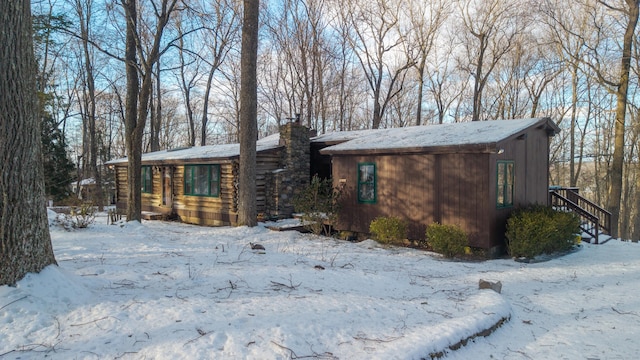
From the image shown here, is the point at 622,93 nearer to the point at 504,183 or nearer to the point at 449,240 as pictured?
the point at 504,183

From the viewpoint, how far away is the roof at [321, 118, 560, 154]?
32.8 ft

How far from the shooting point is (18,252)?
433 cm

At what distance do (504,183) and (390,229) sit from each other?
3.10m

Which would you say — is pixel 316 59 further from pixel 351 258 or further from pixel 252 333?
pixel 252 333

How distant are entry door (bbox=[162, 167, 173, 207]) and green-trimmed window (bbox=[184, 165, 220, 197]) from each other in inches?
46.2

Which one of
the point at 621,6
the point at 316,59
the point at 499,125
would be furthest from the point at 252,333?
the point at 316,59

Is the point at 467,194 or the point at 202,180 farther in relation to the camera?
the point at 202,180

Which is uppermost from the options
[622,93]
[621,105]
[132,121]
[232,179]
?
[622,93]

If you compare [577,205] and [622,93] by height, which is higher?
[622,93]

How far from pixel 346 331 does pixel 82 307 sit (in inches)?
107

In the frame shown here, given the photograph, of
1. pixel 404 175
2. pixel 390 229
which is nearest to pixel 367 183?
pixel 404 175

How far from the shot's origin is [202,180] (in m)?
16.1

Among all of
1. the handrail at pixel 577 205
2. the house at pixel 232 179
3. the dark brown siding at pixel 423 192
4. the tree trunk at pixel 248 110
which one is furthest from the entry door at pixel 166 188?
the handrail at pixel 577 205

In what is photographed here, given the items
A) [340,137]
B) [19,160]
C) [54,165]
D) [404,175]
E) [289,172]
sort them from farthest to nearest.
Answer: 1. [54,165]
2. [340,137]
3. [289,172]
4. [404,175]
5. [19,160]
